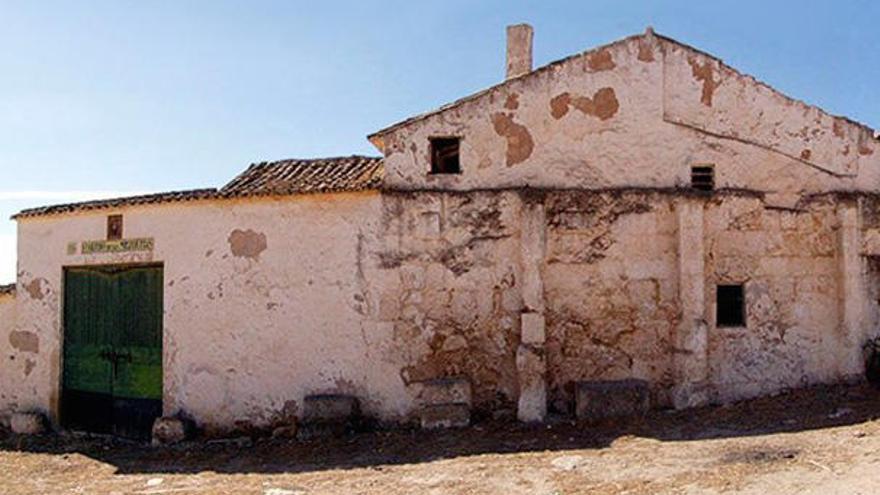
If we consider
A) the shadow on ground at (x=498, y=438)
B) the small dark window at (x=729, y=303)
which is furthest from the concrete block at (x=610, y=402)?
the small dark window at (x=729, y=303)

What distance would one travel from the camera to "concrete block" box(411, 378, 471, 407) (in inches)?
347

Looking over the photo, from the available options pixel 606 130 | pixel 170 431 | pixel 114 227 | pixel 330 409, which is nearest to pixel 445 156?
pixel 606 130

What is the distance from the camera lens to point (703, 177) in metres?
9.42

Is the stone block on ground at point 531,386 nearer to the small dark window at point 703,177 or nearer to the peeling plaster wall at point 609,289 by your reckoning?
the peeling plaster wall at point 609,289

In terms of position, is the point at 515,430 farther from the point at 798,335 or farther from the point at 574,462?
the point at 798,335

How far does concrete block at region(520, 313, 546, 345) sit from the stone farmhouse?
3 centimetres

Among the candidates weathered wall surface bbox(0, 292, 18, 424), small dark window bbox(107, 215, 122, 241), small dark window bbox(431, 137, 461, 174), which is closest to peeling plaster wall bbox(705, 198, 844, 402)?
small dark window bbox(431, 137, 461, 174)

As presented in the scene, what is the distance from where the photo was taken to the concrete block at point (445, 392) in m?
8.80

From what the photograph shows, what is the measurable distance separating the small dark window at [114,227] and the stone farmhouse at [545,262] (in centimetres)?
66

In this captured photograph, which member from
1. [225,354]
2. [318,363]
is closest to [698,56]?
[318,363]

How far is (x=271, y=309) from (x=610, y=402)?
4.42 meters

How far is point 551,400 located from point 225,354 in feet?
14.0

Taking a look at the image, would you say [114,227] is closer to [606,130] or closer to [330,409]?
[330,409]

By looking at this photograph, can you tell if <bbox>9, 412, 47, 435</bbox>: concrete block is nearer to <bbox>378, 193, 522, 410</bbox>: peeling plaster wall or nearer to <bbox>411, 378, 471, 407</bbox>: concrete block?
<bbox>378, 193, 522, 410</bbox>: peeling plaster wall
